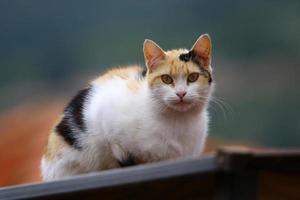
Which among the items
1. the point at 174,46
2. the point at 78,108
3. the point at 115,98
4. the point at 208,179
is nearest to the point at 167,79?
the point at 115,98

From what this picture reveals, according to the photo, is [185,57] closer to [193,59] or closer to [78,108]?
[193,59]

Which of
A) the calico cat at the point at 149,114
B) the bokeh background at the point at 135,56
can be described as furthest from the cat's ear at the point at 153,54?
the bokeh background at the point at 135,56

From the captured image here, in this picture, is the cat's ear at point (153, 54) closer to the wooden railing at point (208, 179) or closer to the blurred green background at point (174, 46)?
the wooden railing at point (208, 179)

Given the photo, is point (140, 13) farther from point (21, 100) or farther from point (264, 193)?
point (264, 193)

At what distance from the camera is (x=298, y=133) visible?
2.91 meters

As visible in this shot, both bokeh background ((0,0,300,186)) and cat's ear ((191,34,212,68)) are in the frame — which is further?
bokeh background ((0,0,300,186))

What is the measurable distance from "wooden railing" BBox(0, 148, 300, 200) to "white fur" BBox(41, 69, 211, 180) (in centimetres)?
31

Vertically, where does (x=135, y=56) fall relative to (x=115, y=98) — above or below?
below

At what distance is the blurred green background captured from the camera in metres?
2.97

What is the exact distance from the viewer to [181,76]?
64.7 inches

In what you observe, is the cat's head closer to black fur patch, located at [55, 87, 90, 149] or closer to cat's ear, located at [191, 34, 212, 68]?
cat's ear, located at [191, 34, 212, 68]

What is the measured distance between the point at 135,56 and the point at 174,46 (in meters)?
0.20

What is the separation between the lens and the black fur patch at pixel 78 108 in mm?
1776

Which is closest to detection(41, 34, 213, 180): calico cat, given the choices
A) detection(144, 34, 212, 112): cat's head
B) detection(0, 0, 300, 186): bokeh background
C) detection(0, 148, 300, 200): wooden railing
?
detection(144, 34, 212, 112): cat's head
